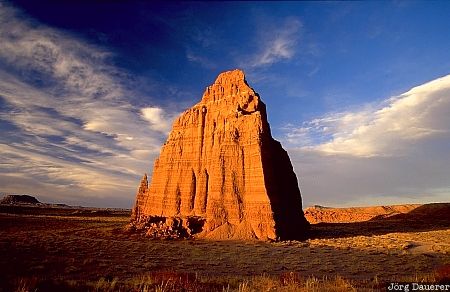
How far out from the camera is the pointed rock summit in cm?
4875

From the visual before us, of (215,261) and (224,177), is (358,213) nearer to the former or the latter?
(224,177)

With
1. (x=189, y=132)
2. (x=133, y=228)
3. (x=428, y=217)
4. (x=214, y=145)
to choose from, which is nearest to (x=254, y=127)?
(x=214, y=145)

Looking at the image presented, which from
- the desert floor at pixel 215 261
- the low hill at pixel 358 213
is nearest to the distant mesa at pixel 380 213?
the low hill at pixel 358 213

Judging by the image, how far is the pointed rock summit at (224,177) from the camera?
4875 cm

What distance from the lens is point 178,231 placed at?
2003 inches

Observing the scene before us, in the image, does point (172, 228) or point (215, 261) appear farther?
point (172, 228)

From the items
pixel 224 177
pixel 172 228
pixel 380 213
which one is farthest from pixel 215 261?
pixel 380 213

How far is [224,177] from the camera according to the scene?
52688 millimetres

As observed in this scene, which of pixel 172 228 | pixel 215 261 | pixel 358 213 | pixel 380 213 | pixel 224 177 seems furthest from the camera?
pixel 380 213

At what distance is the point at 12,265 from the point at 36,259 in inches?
127

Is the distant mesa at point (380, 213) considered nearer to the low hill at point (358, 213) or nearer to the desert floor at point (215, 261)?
the low hill at point (358, 213)

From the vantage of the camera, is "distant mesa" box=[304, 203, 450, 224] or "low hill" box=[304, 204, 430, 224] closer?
"distant mesa" box=[304, 203, 450, 224]

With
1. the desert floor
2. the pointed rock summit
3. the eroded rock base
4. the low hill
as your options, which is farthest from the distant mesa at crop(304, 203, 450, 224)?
the eroded rock base

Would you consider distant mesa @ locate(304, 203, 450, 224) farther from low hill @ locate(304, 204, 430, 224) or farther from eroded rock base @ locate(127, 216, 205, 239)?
eroded rock base @ locate(127, 216, 205, 239)
